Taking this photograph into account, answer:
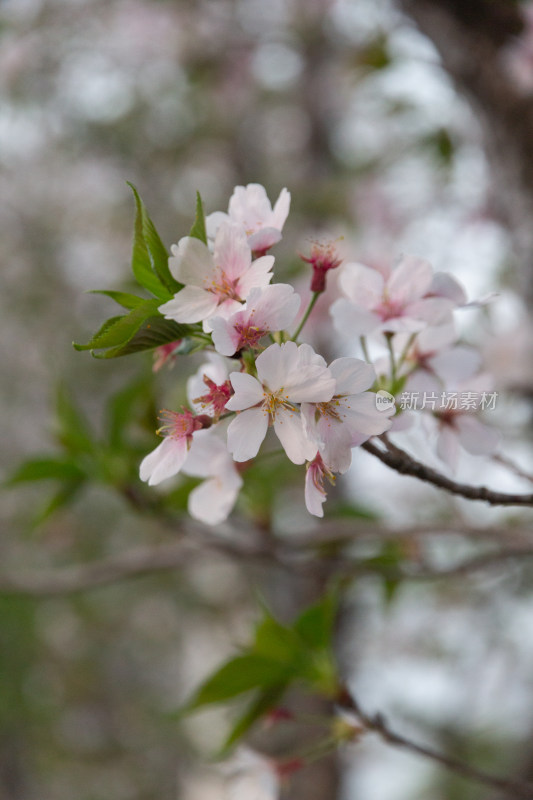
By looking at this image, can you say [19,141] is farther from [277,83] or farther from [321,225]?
[321,225]

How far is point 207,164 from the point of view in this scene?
286 centimetres

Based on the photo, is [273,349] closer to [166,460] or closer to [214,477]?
[166,460]

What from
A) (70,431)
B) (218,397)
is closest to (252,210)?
(218,397)

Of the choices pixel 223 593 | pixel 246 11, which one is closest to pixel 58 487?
pixel 223 593

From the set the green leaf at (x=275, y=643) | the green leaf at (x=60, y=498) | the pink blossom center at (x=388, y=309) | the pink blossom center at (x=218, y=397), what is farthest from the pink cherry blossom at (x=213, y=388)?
the green leaf at (x=60, y=498)

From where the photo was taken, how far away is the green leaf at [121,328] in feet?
1.20

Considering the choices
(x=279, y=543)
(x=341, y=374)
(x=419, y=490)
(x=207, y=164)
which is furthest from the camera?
(x=207, y=164)

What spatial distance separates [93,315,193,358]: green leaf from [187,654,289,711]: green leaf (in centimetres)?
41

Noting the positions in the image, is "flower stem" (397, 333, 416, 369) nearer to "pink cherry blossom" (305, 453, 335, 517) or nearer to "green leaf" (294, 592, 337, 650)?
"pink cherry blossom" (305, 453, 335, 517)

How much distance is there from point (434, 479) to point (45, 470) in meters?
0.63

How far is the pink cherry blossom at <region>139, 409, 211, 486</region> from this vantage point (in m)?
0.40

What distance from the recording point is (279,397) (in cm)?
37

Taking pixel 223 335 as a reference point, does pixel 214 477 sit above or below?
below

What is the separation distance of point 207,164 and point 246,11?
1.92 feet
